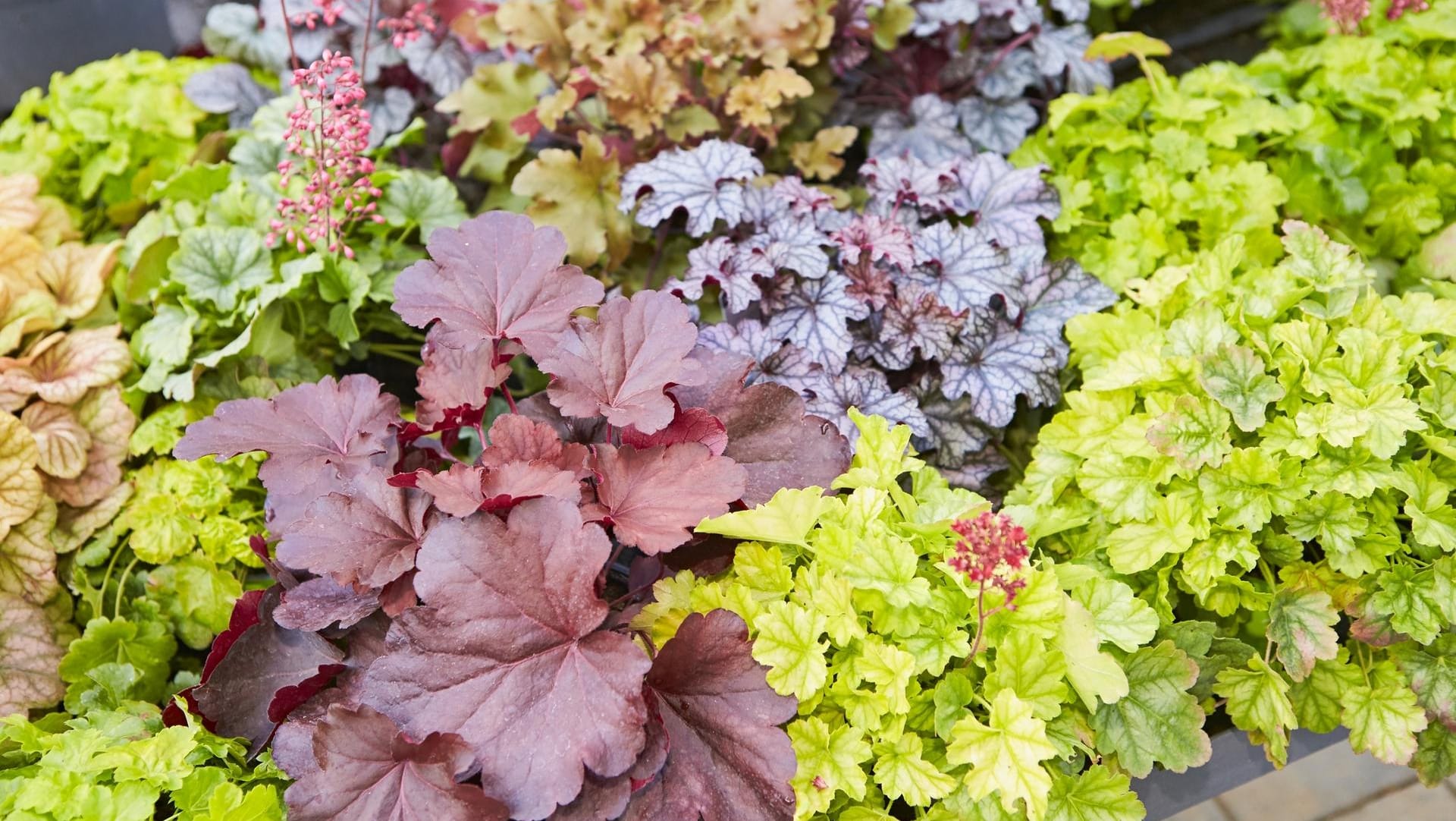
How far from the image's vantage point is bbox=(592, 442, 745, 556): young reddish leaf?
1140mm

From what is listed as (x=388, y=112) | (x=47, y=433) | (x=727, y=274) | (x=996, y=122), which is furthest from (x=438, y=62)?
(x=996, y=122)

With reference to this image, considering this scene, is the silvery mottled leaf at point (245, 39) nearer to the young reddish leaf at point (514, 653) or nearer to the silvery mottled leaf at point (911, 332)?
the silvery mottled leaf at point (911, 332)

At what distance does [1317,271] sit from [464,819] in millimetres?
1368

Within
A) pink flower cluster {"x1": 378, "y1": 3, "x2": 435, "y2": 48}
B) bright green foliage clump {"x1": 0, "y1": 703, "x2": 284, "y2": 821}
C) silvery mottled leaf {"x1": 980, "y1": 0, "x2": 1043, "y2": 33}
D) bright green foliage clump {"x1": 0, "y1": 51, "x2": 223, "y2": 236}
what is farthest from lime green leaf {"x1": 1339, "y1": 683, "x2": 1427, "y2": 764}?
bright green foliage clump {"x1": 0, "y1": 51, "x2": 223, "y2": 236}

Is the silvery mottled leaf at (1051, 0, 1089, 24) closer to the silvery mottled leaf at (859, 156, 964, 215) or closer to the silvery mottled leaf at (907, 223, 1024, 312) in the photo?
the silvery mottled leaf at (859, 156, 964, 215)

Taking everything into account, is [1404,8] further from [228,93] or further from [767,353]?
[228,93]

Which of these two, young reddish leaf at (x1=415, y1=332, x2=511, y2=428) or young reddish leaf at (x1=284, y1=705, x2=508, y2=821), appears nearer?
young reddish leaf at (x1=284, y1=705, x2=508, y2=821)

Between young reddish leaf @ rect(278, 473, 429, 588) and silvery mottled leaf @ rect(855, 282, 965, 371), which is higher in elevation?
young reddish leaf @ rect(278, 473, 429, 588)

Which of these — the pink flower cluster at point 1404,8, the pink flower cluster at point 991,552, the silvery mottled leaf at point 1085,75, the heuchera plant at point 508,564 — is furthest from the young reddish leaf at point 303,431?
the pink flower cluster at point 1404,8

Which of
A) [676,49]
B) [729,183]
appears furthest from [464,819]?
[676,49]

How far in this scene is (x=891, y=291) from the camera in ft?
5.57

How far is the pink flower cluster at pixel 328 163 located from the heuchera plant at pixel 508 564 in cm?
32

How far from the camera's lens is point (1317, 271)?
148 centimetres

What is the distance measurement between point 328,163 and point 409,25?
0.40m
